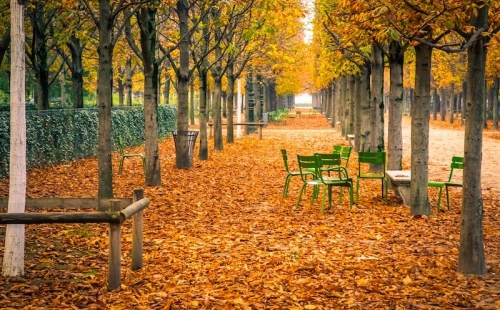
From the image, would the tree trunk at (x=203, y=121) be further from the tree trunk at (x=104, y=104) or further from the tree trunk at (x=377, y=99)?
the tree trunk at (x=104, y=104)

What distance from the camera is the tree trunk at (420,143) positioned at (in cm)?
1066

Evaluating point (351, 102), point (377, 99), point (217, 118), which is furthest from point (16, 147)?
point (351, 102)

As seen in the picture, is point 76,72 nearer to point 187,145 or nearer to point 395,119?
point 187,145

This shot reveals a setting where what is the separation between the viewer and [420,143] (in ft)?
36.4

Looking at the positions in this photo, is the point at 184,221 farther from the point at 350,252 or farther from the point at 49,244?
the point at 350,252

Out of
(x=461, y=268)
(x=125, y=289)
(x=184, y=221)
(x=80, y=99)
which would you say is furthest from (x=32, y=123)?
(x=461, y=268)

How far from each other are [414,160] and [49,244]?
19.8 ft

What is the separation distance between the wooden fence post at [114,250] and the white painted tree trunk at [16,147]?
1.19m

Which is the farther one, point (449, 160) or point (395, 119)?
point (449, 160)

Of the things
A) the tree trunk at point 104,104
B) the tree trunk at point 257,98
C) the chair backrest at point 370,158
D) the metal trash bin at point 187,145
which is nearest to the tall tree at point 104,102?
the tree trunk at point 104,104

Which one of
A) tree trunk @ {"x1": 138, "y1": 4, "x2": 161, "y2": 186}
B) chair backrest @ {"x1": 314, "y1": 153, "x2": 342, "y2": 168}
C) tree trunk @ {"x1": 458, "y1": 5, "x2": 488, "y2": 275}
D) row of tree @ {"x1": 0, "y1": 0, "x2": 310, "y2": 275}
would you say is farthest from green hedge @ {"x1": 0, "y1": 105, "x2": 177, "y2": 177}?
tree trunk @ {"x1": 458, "y1": 5, "x2": 488, "y2": 275}

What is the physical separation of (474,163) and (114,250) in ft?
13.2

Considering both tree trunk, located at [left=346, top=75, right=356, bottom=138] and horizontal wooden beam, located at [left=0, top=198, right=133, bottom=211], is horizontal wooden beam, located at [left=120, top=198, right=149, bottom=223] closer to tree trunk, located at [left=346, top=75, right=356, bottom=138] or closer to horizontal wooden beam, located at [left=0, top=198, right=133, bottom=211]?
horizontal wooden beam, located at [left=0, top=198, right=133, bottom=211]

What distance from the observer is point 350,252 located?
8.71 meters
